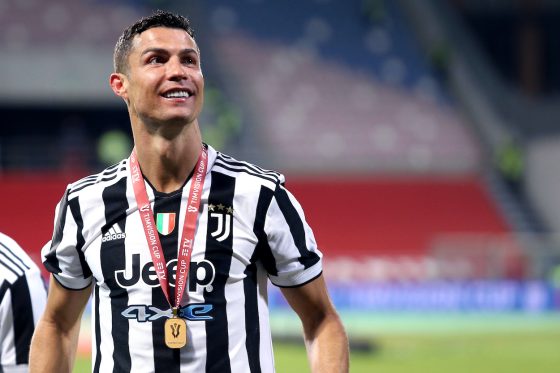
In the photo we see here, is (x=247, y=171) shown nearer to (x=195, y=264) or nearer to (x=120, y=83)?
(x=195, y=264)

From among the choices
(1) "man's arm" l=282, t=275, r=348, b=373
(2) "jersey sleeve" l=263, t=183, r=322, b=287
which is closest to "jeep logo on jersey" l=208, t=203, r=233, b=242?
(2) "jersey sleeve" l=263, t=183, r=322, b=287

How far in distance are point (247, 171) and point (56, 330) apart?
28.2 inches

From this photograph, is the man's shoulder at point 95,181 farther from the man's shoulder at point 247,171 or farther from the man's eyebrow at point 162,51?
the man's eyebrow at point 162,51

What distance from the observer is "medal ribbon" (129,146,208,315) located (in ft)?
10.2

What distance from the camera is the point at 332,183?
81.7 ft

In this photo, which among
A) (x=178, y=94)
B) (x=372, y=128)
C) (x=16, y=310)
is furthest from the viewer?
(x=372, y=128)

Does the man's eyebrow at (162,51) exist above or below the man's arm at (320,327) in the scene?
above

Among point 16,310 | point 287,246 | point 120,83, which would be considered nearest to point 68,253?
point 120,83

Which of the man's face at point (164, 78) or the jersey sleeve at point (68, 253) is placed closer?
the man's face at point (164, 78)

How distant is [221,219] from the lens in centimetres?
323

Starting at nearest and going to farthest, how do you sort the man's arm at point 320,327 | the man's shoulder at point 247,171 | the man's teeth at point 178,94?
the man's teeth at point 178,94 → the man's arm at point 320,327 → the man's shoulder at point 247,171

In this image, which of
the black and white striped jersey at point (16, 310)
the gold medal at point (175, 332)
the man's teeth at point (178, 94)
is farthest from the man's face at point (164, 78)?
the black and white striped jersey at point (16, 310)

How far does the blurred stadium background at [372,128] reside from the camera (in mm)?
20656

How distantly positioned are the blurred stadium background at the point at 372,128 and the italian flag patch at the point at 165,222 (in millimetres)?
15874
